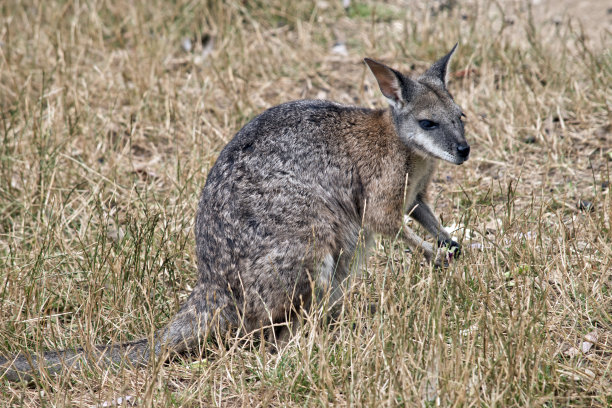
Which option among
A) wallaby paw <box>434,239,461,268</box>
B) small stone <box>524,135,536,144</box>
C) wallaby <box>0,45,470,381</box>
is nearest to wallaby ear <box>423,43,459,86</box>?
wallaby <box>0,45,470,381</box>

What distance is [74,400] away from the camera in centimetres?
375

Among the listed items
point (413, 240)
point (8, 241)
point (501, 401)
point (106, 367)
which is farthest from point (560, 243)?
point (8, 241)

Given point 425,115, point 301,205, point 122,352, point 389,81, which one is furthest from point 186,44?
point 122,352

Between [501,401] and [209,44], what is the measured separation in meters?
5.88

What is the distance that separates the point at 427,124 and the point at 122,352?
2269mm

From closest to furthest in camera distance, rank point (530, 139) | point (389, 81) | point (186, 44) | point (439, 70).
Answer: point (389, 81), point (439, 70), point (530, 139), point (186, 44)

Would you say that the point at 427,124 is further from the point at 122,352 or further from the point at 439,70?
the point at 122,352

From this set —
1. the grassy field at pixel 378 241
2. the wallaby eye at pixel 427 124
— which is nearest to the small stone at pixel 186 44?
the grassy field at pixel 378 241

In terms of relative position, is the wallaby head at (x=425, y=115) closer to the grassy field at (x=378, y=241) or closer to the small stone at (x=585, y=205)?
the grassy field at (x=378, y=241)

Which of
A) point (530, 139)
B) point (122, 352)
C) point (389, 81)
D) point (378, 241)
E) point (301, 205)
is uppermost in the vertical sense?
point (389, 81)

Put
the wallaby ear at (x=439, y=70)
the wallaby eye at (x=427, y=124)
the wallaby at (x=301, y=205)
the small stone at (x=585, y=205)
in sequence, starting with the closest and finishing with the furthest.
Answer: the wallaby at (x=301, y=205)
the wallaby eye at (x=427, y=124)
the wallaby ear at (x=439, y=70)
the small stone at (x=585, y=205)

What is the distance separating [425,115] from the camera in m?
4.56

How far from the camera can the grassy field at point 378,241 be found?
360 cm

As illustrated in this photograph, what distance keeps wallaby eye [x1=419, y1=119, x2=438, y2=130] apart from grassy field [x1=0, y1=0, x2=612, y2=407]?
0.59m
